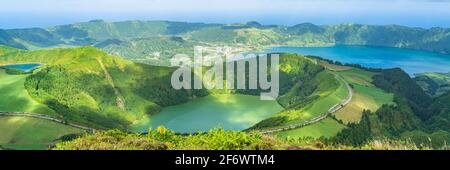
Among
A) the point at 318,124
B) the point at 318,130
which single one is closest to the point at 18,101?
the point at 318,130

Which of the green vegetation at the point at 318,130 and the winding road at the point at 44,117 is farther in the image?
the winding road at the point at 44,117

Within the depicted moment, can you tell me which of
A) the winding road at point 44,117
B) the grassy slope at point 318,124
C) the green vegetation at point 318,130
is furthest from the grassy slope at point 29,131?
the grassy slope at point 318,124

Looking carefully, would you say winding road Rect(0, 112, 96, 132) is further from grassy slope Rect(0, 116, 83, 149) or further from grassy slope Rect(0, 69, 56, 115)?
grassy slope Rect(0, 69, 56, 115)

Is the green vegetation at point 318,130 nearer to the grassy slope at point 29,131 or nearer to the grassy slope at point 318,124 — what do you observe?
the grassy slope at point 318,124

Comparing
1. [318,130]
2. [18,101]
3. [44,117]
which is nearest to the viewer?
[44,117]

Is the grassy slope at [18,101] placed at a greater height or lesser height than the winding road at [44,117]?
greater

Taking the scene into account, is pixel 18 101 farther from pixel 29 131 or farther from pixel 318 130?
pixel 318 130

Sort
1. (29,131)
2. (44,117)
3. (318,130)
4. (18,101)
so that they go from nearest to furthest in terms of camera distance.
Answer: (29,131) < (44,117) < (318,130) < (18,101)
